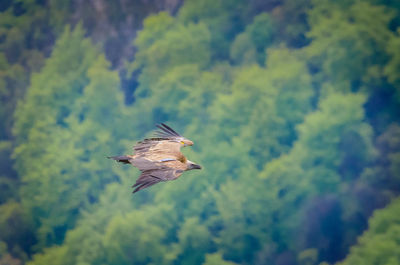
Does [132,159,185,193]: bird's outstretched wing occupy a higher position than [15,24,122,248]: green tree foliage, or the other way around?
[15,24,122,248]: green tree foliage

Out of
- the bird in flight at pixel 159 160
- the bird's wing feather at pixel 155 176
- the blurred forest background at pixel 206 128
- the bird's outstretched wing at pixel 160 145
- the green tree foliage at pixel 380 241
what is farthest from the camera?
the blurred forest background at pixel 206 128

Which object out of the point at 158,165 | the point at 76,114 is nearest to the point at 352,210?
the point at 76,114

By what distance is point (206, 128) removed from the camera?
52.8 metres

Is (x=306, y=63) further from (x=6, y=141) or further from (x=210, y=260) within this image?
(x=6, y=141)

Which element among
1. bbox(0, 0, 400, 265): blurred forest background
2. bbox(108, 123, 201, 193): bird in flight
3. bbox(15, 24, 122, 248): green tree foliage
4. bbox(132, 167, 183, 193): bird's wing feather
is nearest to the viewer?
bbox(132, 167, 183, 193): bird's wing feather

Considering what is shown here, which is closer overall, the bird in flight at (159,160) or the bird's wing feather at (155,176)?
the bird's wing feather at (155,176)

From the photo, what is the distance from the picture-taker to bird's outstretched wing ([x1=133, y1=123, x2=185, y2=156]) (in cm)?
1650

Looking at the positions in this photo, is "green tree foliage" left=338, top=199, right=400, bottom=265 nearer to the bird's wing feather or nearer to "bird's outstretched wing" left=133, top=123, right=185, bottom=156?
"bird's outstretched wing" left=133, top=123, right=185, bottom=156

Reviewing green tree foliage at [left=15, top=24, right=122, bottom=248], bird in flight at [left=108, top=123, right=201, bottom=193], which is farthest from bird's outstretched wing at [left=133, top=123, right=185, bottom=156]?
green tree foliage at [left=15, top=24, right=122, bottom=248]

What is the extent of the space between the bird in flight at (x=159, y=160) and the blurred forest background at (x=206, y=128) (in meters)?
27.8

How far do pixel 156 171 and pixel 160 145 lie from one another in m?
2.93

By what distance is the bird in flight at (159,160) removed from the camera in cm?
1378

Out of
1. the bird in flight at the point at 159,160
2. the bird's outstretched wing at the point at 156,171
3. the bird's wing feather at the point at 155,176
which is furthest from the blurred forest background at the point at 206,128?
the bird's wing feather at the point at 155,176

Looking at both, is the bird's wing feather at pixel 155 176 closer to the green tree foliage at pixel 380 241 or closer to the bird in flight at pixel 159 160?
the bird in flight at pixel 159 160
